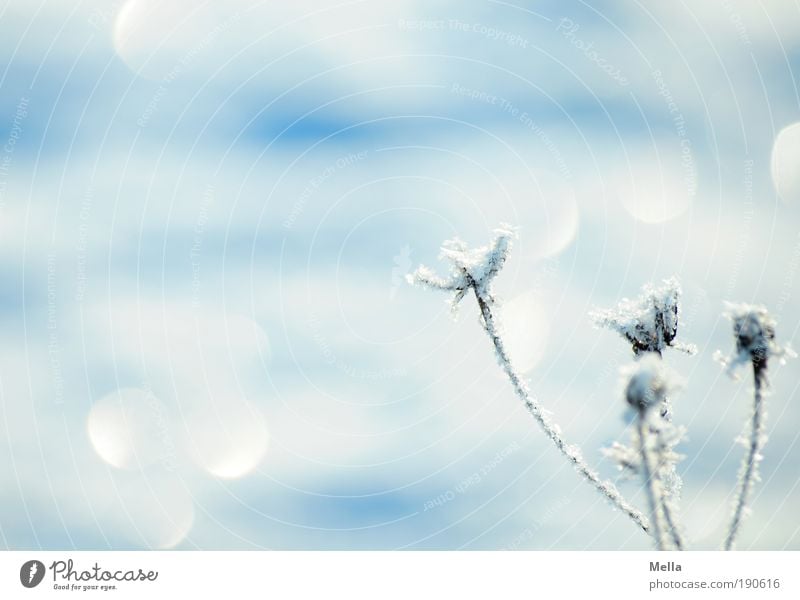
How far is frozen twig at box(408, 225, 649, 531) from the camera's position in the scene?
23.0 ft

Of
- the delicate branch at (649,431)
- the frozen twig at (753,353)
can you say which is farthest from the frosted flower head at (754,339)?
the delicate branch at (649,431)

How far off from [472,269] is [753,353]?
317 centimetres

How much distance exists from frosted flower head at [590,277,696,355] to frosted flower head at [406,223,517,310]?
56.1 inches

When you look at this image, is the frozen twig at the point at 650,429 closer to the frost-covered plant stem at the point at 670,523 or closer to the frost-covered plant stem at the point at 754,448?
the frost-covered plant stem at the point at 670,523

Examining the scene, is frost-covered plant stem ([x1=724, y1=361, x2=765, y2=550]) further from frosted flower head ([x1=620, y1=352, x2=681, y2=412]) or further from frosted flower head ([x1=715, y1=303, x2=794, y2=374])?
frosted flower head ([x1=620, y1=352, x2=681, y2=412])

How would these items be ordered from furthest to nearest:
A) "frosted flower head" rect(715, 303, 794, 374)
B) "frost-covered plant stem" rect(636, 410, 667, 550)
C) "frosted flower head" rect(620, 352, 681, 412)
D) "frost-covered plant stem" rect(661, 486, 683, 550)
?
"frost-covered plant stem" rect(661, 486, 683, 550) < "frosted flower head" rect(715, 303, 794, 374) < "frost-covered plant stem" rect(636, 410, 667, 550) < "frosted flower head" rect(620, 352, 681, 412)

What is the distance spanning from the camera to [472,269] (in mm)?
7629

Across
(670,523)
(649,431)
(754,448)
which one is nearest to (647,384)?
(649,431)

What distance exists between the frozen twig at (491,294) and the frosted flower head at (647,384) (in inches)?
46.6

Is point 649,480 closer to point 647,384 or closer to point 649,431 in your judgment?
point 649,431

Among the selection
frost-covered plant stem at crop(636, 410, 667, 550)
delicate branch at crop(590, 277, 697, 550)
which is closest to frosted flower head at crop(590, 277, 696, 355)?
delicate branch at crop(590, 277, 697, 550)

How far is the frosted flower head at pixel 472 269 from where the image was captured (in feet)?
25.0
